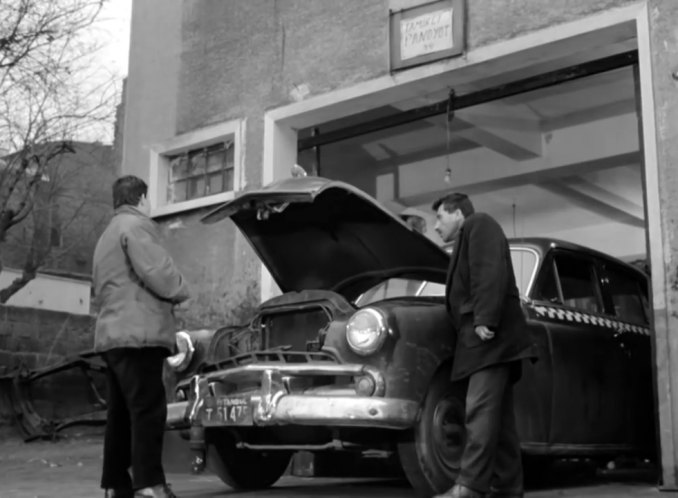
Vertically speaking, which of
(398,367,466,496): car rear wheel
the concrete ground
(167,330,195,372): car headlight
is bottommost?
the concrete ground

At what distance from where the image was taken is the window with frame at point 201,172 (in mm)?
10039

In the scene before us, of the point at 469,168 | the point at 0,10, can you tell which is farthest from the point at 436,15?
the point at 0,10

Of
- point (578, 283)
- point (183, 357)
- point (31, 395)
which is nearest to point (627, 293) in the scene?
point (578, 283)

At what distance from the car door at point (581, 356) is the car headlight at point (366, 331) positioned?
4.47 feet

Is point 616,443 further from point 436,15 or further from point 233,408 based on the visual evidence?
point 436,15

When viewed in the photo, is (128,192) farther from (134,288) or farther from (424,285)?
(424,285)

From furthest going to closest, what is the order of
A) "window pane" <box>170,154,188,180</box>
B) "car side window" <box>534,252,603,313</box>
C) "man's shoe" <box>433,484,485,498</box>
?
"window pane" <box>170,154,188,180</box>
"car side window" <box>534,252,603,313</box>
"man's shoe" <box>433,484,485,498</box>

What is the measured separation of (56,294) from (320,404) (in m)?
25.8

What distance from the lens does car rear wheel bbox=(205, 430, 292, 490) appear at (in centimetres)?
636

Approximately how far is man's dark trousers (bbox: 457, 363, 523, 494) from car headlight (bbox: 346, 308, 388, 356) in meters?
0.56

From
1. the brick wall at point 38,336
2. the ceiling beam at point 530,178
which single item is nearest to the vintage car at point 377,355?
the ceiling beam at point 530,178

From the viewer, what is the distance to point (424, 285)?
21.9ft

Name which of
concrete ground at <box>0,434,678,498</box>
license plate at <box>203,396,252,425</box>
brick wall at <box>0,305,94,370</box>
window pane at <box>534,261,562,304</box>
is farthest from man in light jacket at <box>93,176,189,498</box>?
brick wall at <box>0,305,94,370</box>

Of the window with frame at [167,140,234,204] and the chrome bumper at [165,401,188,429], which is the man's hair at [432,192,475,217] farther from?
the window with frame at [167,140,234,204]
